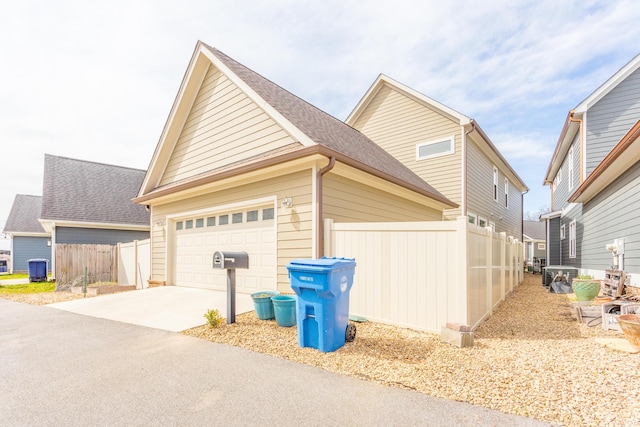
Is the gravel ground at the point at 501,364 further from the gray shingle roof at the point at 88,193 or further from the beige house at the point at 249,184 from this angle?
the gray shingle roof at the point at 88,193

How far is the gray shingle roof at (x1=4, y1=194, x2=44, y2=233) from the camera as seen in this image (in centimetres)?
2130

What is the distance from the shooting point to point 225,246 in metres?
8.48

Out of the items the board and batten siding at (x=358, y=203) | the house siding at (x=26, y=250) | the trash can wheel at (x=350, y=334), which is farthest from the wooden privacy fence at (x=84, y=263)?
the house siding at (x=26, y=250)

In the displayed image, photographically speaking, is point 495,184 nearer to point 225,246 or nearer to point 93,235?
point 225,246

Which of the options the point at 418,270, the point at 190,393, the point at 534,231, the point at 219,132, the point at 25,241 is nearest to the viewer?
the point at 190,393

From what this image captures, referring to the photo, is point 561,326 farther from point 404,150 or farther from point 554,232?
point 554,232

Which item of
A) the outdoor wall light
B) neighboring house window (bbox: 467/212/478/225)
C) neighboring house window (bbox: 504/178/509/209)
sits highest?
neighboring house window (bbox: 504/178/509/209)

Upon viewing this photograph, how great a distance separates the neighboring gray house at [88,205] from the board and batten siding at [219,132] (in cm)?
933

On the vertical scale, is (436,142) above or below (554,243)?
above

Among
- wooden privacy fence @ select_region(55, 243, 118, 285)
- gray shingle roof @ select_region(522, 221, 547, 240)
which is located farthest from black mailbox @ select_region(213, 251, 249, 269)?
gray shingle roof @ select_region(522, 221, 547, 240)

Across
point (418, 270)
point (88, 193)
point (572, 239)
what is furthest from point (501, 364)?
point (88, 193)

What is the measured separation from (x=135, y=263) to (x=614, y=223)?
626 inches

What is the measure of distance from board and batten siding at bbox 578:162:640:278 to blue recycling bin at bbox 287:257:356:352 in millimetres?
7717

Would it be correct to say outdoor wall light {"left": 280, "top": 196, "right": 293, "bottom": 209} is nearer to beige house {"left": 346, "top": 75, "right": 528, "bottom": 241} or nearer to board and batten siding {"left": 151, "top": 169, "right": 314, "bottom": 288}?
board and batten siding {"left": 151, "top": 169, "right": 314, "bottom": 288}
